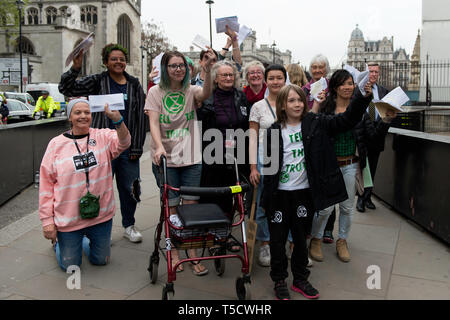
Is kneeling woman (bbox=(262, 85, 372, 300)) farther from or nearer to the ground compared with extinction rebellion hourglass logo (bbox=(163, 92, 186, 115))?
nearer to the ground

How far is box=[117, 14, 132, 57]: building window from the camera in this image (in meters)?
61.1

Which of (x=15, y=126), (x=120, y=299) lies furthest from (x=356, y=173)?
(x=15, y=126)

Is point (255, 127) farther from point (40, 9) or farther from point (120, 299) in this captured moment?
point (40, 9)

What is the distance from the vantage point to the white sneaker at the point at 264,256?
A: 4.29m

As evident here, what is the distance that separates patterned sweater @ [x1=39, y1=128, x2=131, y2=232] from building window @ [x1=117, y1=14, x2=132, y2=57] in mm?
60099

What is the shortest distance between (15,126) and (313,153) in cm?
597

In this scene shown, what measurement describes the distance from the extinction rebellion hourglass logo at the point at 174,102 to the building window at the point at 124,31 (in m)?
60.1

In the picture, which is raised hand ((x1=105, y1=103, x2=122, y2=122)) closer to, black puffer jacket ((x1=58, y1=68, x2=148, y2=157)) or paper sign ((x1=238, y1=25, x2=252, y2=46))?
black puffer jacket ((x1=58, y1=68, x2=148, y2=157))

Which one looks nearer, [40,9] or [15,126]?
[15,126]

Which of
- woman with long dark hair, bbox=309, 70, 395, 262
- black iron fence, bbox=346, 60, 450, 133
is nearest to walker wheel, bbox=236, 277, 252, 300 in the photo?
woman with long dark hair, bbox=309, 70, 395, 262

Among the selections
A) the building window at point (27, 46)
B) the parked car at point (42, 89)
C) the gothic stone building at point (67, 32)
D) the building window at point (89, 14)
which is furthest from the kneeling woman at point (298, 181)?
the building window at point (89, 14)

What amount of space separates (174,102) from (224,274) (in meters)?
1.76

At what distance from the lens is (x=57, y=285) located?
12.4 ft

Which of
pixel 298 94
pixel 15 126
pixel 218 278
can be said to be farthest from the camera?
pixel 15 126
